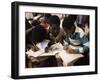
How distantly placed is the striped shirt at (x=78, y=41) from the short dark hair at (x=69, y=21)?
5 cm

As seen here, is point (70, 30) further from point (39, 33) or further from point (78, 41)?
point (39, 33)

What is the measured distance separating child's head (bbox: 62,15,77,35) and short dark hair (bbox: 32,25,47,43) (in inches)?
4.7

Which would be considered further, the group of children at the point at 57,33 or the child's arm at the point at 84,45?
the child's arm at the point at 84,45

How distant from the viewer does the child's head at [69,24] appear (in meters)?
1.51

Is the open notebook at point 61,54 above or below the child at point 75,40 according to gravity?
below

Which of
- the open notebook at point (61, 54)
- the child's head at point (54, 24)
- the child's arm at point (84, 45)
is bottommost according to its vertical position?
the open notebook at point (61, 54)

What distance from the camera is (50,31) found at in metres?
1.47

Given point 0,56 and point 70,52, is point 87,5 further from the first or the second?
point 0,56

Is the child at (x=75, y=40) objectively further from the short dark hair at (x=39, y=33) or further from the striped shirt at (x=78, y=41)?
the short dark hair at (x=39, y=33)

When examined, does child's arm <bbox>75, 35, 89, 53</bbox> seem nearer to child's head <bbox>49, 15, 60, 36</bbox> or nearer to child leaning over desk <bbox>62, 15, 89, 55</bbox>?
child leaning over desk <bbox>62, 15, 89, 55</bbox>

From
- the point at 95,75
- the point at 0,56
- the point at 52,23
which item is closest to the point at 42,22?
the point at 52,23

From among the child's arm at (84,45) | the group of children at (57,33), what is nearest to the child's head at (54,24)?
the group of children at (57,33)

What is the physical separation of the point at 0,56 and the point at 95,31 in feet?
1.79

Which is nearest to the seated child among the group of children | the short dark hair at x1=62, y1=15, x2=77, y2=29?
the group of children
